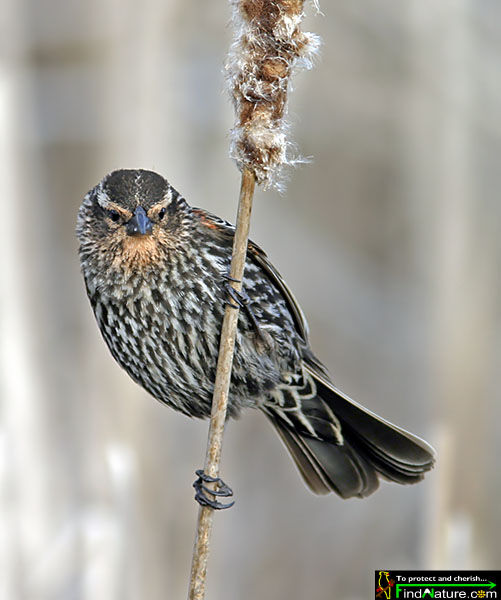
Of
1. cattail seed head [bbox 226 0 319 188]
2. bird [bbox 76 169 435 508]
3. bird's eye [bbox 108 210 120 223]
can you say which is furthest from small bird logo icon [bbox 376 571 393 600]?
cattail seed head [bbox 226 0 319 188]

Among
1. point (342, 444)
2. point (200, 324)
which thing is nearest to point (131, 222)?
point (200, 324)

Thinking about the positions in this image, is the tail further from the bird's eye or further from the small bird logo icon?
the bird's eye

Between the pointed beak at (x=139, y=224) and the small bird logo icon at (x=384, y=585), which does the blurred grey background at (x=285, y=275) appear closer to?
the small bird logo icon at (x=384, y=585)

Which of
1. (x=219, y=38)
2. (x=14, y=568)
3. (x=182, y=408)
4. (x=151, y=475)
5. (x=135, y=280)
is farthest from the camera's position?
(x=219, y=38)

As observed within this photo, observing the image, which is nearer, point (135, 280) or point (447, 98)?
point (135, 280)

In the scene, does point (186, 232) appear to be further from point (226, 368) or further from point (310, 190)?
point (310, 190)

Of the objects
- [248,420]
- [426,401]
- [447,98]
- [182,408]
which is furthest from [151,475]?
[447,98]

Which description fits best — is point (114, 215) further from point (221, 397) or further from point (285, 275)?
point (285, 275)
